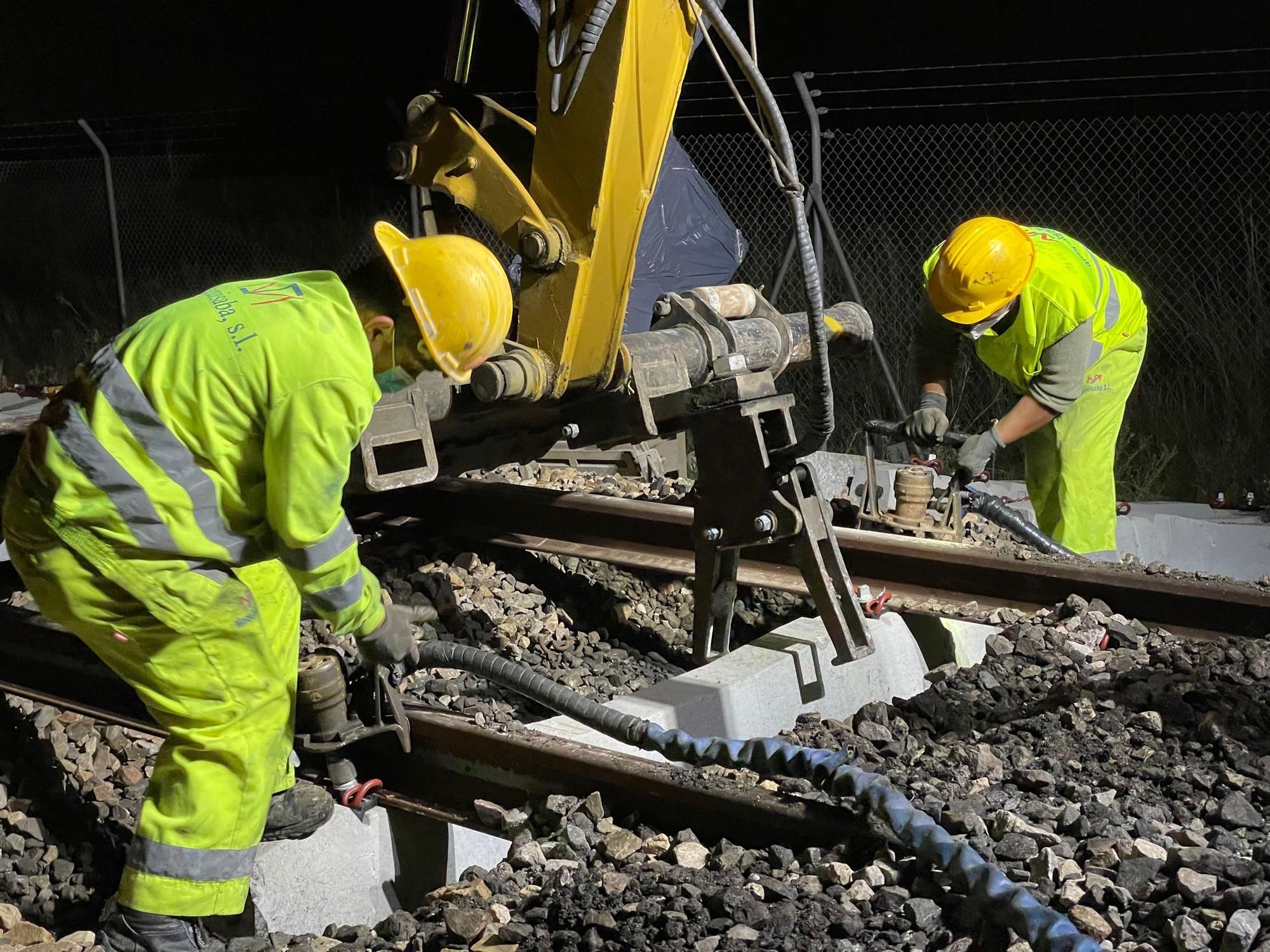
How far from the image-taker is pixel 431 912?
357 centimetres

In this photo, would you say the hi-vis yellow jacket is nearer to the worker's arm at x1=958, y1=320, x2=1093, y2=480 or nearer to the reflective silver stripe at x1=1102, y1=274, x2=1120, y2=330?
the worker's arm at x1=958, y1=320, x2=1093, y2=480

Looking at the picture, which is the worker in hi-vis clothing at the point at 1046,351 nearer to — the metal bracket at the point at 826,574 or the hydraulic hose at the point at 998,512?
the hydraulic hose at the point at 998,512

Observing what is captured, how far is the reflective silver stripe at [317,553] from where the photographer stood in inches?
126

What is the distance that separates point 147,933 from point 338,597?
1038mm

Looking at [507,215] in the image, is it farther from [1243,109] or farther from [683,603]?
Answer: [1243,109]

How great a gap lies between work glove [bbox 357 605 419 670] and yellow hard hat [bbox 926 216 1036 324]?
3.27 metres

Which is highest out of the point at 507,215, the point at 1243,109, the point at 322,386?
the point at 1243,109

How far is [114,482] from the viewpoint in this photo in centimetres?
321

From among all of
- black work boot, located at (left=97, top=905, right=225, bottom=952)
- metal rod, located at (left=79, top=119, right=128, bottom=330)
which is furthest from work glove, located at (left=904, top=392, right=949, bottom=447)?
metal rod, located at (left=79, top=119, right=128, bottom=330)

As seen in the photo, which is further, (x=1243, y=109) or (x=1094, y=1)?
(x=1094, y=1)

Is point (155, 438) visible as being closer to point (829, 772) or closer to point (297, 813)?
point (297, 813)

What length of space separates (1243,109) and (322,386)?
9.73 m

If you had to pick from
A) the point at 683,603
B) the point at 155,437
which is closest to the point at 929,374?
the point at 683,603

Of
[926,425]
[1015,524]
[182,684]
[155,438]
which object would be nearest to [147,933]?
[182,684]
